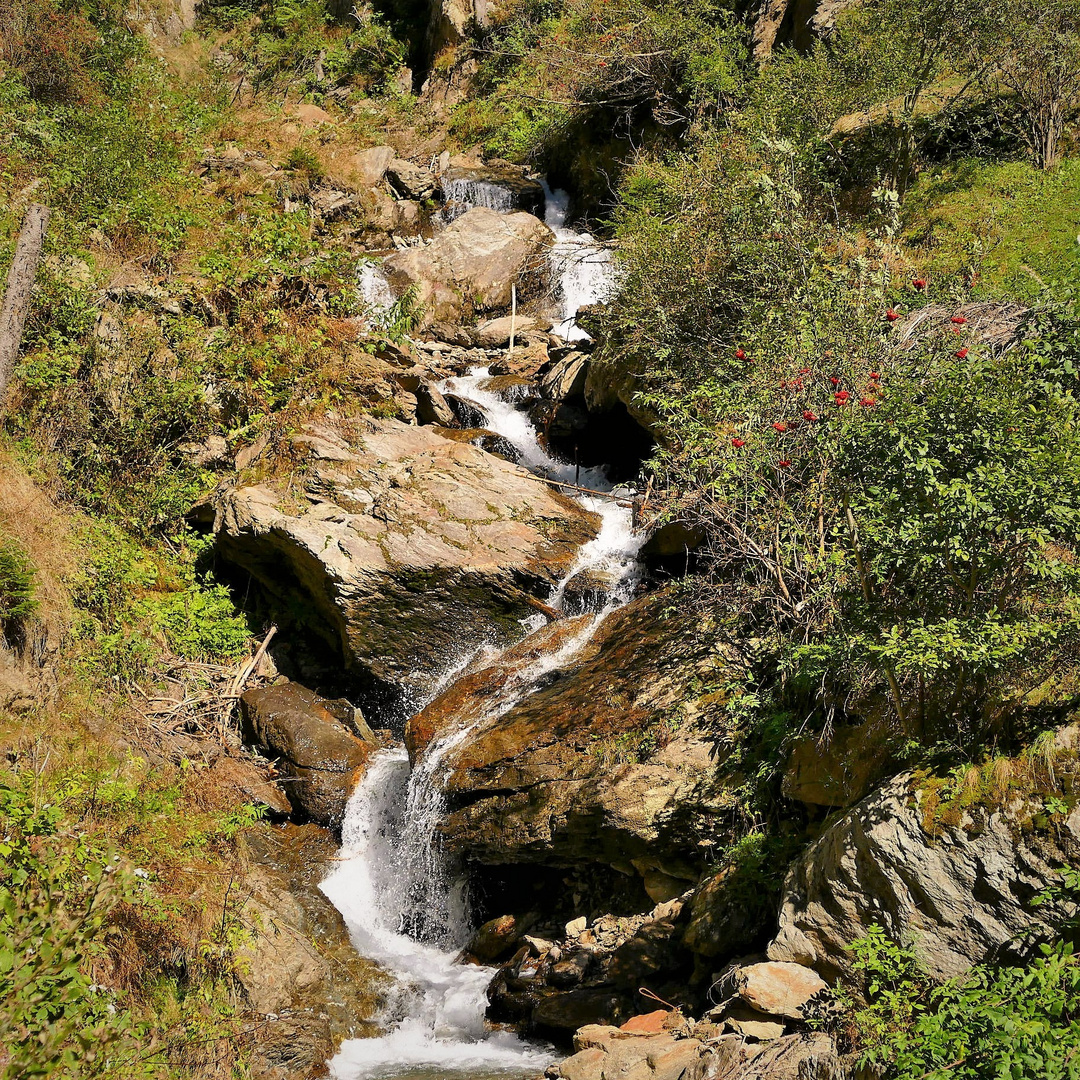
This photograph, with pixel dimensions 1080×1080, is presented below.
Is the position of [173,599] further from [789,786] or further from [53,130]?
[53,130]

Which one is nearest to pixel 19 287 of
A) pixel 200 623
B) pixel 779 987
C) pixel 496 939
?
pixel 200 623

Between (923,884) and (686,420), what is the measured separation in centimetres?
510

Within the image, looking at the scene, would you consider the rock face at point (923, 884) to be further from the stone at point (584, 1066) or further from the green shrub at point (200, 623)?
the green shrub at point (200, 623)

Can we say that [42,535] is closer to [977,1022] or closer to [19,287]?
[19,287]

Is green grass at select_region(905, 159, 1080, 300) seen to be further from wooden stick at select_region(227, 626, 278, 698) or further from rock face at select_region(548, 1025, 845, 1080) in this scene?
wooden stick at select_region(227, 626, 278, 698)

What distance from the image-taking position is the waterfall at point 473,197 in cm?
1922

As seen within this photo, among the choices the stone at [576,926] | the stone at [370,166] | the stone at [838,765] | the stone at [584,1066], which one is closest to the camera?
the stone at [584,1066]

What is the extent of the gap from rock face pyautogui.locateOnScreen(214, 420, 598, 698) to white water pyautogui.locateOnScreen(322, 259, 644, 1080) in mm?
371

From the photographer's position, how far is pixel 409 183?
19.7 m

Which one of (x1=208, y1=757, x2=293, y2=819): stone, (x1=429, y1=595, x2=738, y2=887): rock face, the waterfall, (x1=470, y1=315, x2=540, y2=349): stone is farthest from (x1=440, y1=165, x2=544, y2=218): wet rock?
(x1=208, y1=757, x2=293, y2=819): stone

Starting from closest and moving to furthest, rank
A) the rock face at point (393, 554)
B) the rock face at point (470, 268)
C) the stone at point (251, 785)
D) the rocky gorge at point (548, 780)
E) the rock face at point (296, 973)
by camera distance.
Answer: the rocky gorge at point (548, 780), the rock face at point (296, 973), the stone at point (251, 785), the rock face at point (393, 554), the rock face at point (470, 268)

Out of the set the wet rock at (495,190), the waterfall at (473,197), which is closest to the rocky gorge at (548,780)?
the waterfall at (473,197)

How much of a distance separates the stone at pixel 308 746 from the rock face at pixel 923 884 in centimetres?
534

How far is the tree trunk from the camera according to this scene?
921 cm
